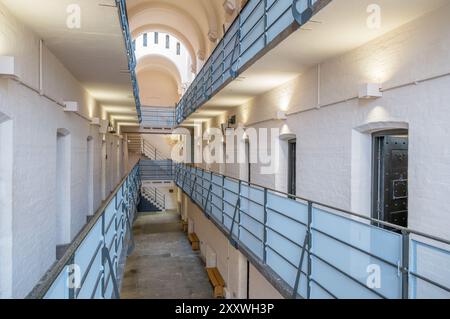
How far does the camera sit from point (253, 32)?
→ 4855 mm

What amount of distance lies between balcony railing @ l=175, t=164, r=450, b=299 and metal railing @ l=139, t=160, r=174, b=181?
11260mm

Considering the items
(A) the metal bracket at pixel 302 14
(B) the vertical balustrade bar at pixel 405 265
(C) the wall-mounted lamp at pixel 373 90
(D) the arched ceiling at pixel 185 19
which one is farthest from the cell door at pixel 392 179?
(D) the arched ceiling at pixel 185 19

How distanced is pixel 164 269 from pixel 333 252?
832 cm

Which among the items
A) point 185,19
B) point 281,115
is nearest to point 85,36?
point 281,115

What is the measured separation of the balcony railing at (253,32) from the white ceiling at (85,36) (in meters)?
1.77

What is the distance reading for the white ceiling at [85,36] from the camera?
3.05 meters

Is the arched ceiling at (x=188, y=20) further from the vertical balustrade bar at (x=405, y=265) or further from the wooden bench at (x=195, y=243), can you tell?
the vertical balustrade bar at (x=405, y=265)

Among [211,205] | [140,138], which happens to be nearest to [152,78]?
[140,138]

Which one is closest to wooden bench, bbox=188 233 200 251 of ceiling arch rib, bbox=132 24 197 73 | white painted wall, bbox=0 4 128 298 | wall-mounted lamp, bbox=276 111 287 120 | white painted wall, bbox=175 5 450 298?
white painted wall, bbox=175 5 450 298

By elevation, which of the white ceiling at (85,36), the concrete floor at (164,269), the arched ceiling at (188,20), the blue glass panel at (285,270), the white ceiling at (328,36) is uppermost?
the arched ceiling at (188,20)

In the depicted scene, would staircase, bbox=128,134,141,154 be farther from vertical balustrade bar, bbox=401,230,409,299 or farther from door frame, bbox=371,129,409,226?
vertical balustrade bar, bbox=401,230,409,299

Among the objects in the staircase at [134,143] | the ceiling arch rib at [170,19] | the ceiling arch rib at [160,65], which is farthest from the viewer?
the staircase at [134,143]

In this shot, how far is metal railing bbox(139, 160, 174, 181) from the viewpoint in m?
15.9
